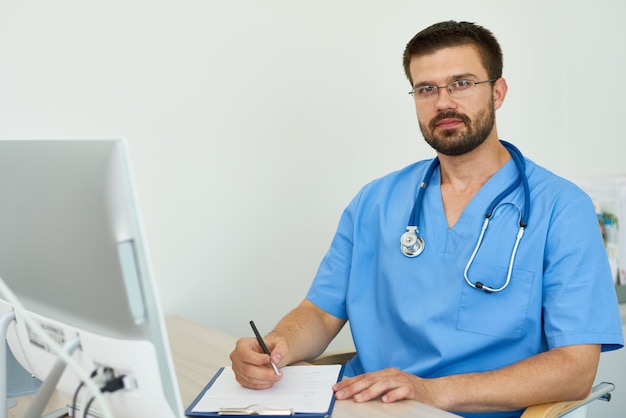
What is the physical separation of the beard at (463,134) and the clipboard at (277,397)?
597 mm

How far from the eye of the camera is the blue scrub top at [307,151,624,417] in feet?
4.52

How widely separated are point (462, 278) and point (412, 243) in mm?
141

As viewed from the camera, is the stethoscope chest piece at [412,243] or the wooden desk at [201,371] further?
the stethoscope chest piece at [412,243]

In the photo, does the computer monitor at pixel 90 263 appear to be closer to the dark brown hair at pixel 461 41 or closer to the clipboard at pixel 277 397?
the clipboard at pixel 277 397

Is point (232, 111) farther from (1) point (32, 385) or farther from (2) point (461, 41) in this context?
(1) point (32, 385)

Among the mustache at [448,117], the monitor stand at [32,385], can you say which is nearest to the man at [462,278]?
the mustache at [448,117]

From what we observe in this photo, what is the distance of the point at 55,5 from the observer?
5.66 feet

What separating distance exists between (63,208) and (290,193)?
4.55 ft

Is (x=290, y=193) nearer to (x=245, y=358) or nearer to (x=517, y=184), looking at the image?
(x=517, y=184)

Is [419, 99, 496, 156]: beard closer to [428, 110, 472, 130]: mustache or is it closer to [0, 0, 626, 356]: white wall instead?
[428, 110, 472, 130]: mustache

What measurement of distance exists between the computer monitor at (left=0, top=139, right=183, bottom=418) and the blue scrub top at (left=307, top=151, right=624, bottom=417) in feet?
2.70

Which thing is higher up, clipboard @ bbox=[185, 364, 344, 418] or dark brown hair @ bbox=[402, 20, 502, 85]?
dark brown hair @ bbox=[402, 20, 502, 85]

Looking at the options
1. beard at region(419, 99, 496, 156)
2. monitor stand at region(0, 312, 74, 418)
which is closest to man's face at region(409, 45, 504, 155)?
beard at region(419, 99, 496, 156)

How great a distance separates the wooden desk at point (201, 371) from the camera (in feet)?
3.66
